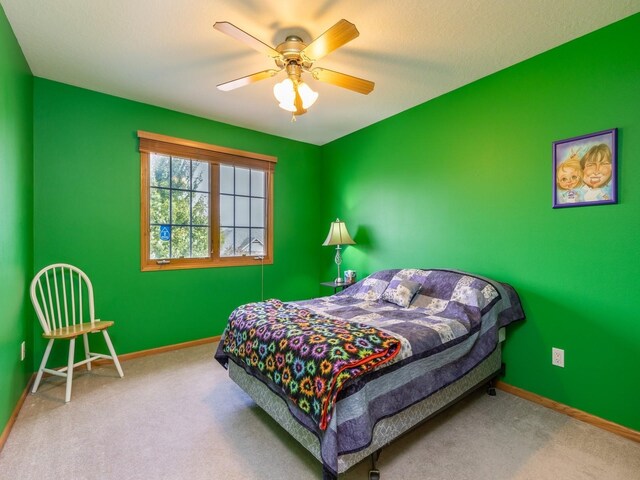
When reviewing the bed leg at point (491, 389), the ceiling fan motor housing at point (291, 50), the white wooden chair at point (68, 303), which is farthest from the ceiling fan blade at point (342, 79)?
the white wooden chair at point (68, 303)

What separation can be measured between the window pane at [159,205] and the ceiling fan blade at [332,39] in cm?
219

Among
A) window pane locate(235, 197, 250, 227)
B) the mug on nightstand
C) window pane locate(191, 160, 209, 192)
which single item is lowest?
the mug on nightstand

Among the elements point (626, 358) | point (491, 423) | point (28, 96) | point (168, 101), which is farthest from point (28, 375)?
point (626, 358)

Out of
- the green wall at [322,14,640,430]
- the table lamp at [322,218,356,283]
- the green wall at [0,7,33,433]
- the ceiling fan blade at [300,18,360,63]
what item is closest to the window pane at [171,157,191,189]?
the green wall at [0,7,33,433]

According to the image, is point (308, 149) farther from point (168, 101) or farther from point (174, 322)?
point (174, 322)

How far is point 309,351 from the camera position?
1615 millimetres

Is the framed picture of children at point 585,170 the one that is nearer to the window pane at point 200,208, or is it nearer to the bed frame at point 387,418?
the bed frame at point 387,418

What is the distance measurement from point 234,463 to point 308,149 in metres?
3.75

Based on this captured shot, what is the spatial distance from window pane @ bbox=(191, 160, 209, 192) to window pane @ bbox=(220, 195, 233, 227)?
0.77ft

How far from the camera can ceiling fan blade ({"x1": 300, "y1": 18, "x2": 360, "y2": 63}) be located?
1.62m

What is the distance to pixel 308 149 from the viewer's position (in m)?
4.48

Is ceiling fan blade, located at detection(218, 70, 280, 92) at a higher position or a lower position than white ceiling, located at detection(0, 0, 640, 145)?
lower

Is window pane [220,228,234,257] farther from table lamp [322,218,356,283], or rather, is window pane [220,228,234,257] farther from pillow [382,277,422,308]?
pillow [382,277,422,308]

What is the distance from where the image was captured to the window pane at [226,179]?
3.75 m
